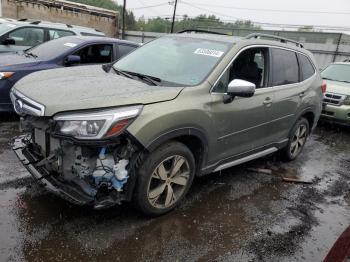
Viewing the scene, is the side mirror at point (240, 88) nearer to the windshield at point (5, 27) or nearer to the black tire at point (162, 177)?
the black tire at point (162, 177)

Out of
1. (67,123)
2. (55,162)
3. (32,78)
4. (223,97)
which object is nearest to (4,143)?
(32,78)

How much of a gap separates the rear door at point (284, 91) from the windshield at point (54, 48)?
383cm

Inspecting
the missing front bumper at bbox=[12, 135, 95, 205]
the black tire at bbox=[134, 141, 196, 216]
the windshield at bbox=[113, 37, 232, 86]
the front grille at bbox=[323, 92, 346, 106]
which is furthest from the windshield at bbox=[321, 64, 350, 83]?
the missing front bumper at bbox=[12, 135, 95, 205]

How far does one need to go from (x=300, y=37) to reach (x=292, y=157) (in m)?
23.0

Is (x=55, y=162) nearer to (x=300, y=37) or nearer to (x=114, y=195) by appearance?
(x=114, y=195)

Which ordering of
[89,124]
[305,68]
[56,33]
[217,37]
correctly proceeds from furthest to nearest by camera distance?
1. [56,33]
2. [305,68]
3. [217,37]
4. [89,124]

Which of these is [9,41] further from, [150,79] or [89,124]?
[89,124]

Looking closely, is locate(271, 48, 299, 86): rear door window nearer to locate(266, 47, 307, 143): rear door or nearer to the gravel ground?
locate(266, 47, 307, 143): rear door

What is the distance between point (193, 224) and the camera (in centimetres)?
360

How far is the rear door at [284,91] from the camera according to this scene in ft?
15.2

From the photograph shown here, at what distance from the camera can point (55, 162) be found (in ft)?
10.3

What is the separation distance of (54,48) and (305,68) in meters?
4.54

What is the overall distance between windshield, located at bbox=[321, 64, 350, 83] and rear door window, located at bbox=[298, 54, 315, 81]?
13.3ft

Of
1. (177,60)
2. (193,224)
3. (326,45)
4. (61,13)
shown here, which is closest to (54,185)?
(193,224)
